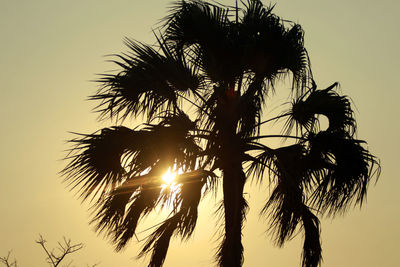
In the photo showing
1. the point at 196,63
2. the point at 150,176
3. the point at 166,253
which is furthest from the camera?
the point at 196,63

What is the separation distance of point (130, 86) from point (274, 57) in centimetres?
259

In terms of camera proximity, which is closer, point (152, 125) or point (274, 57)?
point (152, 125)

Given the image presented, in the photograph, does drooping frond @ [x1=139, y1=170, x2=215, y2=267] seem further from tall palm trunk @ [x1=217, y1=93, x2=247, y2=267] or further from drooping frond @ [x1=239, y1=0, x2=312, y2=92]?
drooping frond @ [x1=239, y1=0, x2=312, y2=92]

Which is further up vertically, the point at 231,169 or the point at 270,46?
the point at 270,46

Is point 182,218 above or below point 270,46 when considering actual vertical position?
below

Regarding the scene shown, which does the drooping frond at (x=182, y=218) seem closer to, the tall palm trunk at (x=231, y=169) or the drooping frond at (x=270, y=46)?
the tall palm trunk at (x=231, y=169)

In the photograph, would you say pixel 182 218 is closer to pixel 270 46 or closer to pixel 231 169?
pixel 231 169

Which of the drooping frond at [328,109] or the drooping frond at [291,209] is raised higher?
the drooping frond at [328,109]

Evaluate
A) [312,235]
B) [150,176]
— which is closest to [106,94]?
[150,176]

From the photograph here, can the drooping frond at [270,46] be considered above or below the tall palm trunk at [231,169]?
above

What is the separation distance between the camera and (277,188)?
934 cm

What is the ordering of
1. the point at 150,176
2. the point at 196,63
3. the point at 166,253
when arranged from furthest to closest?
the point at 196,63 → the point at 166,253 → the point at 150,176

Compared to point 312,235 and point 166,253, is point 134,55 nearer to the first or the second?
point 166,253

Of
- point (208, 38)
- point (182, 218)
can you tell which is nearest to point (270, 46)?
point (208, 38)
